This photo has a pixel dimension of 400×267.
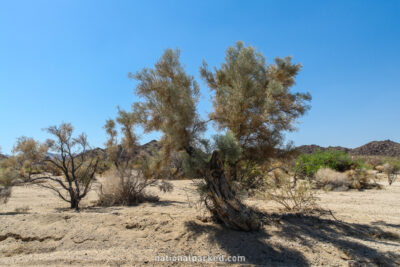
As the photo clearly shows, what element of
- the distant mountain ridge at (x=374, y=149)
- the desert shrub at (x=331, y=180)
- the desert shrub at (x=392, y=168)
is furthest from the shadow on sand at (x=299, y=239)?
the distant mountain ridge at (x=374, y=149)

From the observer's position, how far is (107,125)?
10.6 metres

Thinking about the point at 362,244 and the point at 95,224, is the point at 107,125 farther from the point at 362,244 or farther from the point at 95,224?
the point at 362,244

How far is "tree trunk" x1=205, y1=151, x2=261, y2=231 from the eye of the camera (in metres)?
5.14

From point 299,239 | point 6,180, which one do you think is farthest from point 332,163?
point 6,180

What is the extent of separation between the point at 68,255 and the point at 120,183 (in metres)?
4.28

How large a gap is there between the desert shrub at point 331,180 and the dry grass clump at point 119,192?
920 centimetres

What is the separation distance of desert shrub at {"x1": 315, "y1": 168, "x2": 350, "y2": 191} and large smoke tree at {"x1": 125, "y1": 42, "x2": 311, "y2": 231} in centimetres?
837

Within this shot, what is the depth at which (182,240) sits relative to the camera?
16.4ft

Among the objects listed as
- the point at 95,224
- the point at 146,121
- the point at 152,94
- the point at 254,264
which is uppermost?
the point at 152,94

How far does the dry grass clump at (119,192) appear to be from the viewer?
29.1 feet

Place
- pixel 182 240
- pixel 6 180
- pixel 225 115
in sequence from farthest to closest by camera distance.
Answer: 1. pixel 6 180
2. pixel 225 115
3. pixel 182 240

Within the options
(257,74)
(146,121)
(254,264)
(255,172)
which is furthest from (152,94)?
(254,264)

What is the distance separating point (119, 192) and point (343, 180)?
432 inches

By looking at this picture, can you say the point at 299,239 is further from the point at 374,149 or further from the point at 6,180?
the point at 374,149
